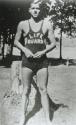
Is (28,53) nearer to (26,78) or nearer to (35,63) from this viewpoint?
(35,63)

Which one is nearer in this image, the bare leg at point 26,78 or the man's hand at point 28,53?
the man's hand at point 28,53

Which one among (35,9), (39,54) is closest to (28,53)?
(39,54)

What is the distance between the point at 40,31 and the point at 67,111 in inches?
59.4

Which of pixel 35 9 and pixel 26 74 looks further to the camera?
pixel 26 74

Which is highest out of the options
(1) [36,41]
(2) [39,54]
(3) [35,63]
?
(1) [36,41]

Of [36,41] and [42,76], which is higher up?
[36,41]

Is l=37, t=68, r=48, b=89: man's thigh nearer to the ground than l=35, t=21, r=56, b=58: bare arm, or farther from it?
nearer to the ground

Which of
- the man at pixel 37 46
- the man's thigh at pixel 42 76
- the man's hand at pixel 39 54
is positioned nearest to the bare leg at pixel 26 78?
the man at pixel 37 46

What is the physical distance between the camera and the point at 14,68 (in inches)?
226

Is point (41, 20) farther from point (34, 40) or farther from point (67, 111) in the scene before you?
point (67, 111)

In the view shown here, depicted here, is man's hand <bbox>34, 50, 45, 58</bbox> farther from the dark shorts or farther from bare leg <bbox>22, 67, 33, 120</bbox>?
bare leg <bbox>22, 67, 33, 120</bbox>

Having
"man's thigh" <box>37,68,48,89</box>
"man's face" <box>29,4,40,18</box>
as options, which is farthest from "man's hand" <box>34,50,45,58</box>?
"man's face" <box>29,4,40,18</box>

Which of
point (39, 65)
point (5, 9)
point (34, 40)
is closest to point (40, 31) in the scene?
point (34, 40)

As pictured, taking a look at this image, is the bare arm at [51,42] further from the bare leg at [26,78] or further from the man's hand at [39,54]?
the bare leg at [26,78]
